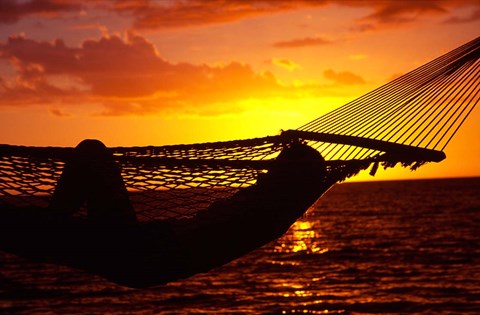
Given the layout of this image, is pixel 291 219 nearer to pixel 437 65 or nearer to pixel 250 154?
pixel 250 154

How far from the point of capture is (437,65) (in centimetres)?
330

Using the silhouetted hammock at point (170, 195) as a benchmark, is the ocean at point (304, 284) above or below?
below

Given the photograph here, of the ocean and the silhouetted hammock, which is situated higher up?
the silhouetted hammock

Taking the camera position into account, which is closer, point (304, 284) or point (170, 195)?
point (170, 195)

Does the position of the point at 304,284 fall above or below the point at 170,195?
below

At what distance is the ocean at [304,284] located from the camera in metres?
14.9

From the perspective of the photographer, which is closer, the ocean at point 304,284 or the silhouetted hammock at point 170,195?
the silhouetted hammock at point 170,195

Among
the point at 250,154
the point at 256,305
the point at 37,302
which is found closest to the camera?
the point at 250,154

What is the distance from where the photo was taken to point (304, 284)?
18.2 meters

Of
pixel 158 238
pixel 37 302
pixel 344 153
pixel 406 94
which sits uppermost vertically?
pixel 406 94

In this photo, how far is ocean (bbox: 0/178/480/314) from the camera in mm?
14914

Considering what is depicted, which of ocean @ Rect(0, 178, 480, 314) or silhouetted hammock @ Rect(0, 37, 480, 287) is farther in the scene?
ocean @ Rect(0, 178, 480, 314)

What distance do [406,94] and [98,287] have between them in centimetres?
1545

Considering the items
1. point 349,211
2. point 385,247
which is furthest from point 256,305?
point 349,211
